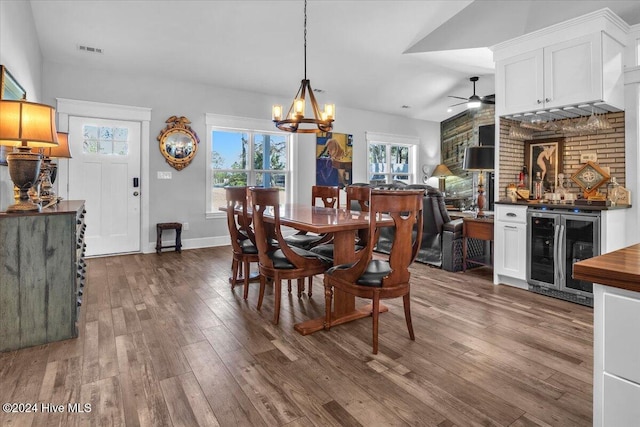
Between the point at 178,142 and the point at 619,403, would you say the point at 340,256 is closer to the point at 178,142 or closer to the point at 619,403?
the point at 619,403

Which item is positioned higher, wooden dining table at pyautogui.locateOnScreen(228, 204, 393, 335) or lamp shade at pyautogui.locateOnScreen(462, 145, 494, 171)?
lamp shade at pyautogui.locateOnScreen(462, 145, 494, 171)

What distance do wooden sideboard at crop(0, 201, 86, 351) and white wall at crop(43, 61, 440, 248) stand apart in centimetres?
317

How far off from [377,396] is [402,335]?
794 millimetres

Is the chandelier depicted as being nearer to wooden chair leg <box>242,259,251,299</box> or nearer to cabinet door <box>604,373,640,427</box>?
wooden chair leg <box>242,259,251,299</box>

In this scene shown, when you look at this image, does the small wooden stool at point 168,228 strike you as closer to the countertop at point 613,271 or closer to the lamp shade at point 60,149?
the lamp shade at point 60,149

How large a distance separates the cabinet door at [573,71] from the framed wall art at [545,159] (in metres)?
0.75

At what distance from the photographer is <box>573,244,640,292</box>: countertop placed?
83 cm

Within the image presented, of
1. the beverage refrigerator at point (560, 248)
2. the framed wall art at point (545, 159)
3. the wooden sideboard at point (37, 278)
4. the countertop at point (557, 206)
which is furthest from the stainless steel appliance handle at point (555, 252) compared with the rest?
the wooden sideboard at point (37, 278)

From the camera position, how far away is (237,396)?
179 centimetres

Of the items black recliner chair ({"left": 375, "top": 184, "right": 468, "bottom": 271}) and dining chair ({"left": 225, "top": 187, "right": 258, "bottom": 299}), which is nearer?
dining chair ({"left": 225, "top": 187, "right": 258, "bottom": 299})

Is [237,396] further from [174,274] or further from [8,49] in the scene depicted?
[8,49]

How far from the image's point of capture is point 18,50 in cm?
323

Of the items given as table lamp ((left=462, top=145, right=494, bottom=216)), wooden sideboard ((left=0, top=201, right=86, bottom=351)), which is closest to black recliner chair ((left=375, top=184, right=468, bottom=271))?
table lamp ((left=462, top=145, right=494, bottom=216))

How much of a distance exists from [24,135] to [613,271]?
282 cm
